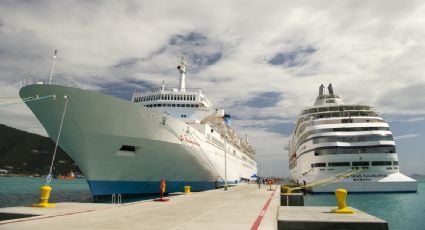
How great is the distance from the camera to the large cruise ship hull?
22.2 metres

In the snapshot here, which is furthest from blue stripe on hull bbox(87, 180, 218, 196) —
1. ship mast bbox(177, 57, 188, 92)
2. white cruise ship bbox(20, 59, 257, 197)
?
ship mast bbox(177, 57, 188, 92)

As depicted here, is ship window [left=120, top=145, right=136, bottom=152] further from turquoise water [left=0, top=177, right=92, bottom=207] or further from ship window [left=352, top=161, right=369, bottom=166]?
ship window [left=352, top=161, right=369, bottom=166]

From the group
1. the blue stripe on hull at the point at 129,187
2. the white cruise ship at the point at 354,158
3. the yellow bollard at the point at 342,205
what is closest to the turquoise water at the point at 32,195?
the blue stripe on hull at the point at 129,187

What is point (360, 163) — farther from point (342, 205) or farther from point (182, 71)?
point (342, 205)

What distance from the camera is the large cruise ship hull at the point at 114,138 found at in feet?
72.8

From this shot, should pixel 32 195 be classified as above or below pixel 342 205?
below

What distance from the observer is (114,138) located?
2388 cm

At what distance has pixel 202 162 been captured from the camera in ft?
111

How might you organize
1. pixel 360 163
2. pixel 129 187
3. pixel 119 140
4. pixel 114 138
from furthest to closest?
pixel 360 163 → pixel 129 187 → pixel 119 140 → pixel 114 138

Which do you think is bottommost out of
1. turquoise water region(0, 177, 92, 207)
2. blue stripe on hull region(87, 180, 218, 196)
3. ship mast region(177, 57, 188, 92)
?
turquoise water region(0, 177, 92, 207)

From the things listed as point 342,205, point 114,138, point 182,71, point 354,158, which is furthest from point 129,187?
point 354,158

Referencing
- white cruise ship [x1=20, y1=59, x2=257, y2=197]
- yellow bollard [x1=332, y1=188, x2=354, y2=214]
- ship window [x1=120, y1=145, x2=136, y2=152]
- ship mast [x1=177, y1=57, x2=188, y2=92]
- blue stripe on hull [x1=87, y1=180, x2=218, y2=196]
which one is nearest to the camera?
yellow bollard [x1=332, y1=188, x2=354, y2=214]

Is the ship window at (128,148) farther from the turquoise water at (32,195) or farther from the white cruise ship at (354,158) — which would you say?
the white cruise ship at (354,158)

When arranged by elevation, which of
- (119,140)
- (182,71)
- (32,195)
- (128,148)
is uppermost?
(182,71)
